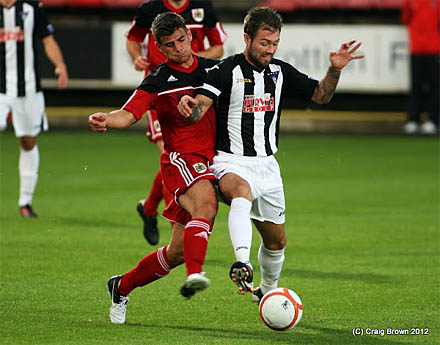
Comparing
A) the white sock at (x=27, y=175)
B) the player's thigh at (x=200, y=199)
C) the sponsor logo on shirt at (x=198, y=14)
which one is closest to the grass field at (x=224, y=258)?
the white sock at (x=27, y=175)

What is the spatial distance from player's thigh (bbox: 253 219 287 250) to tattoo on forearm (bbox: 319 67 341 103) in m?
0.83

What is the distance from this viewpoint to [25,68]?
10141 mm

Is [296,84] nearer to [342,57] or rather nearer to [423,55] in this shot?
[342,57]

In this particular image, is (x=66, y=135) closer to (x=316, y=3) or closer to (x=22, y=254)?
(x=316, y=3)

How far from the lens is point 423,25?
1772 centimetres

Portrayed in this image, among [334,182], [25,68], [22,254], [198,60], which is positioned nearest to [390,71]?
[334,182]

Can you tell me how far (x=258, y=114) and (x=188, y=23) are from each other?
2.60 meters

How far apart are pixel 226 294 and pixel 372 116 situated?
12.8 m

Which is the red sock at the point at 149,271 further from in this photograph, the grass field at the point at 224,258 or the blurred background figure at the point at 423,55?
the blurred background figure at the point at 423,55

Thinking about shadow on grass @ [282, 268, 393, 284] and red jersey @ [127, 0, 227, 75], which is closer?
shadow on grass @ [282, 268, 393, 284]

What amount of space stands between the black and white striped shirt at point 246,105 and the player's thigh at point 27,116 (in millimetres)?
4468

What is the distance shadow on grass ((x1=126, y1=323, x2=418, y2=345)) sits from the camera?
17.9 ft

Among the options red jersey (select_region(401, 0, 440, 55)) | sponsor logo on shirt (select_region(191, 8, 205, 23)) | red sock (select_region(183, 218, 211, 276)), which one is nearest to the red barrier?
red jersey (select_region(401, 0, 440, 55))

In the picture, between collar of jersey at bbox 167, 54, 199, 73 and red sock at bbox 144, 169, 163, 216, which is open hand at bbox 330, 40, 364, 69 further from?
red sock at bbox 144, 169, 163, 216
